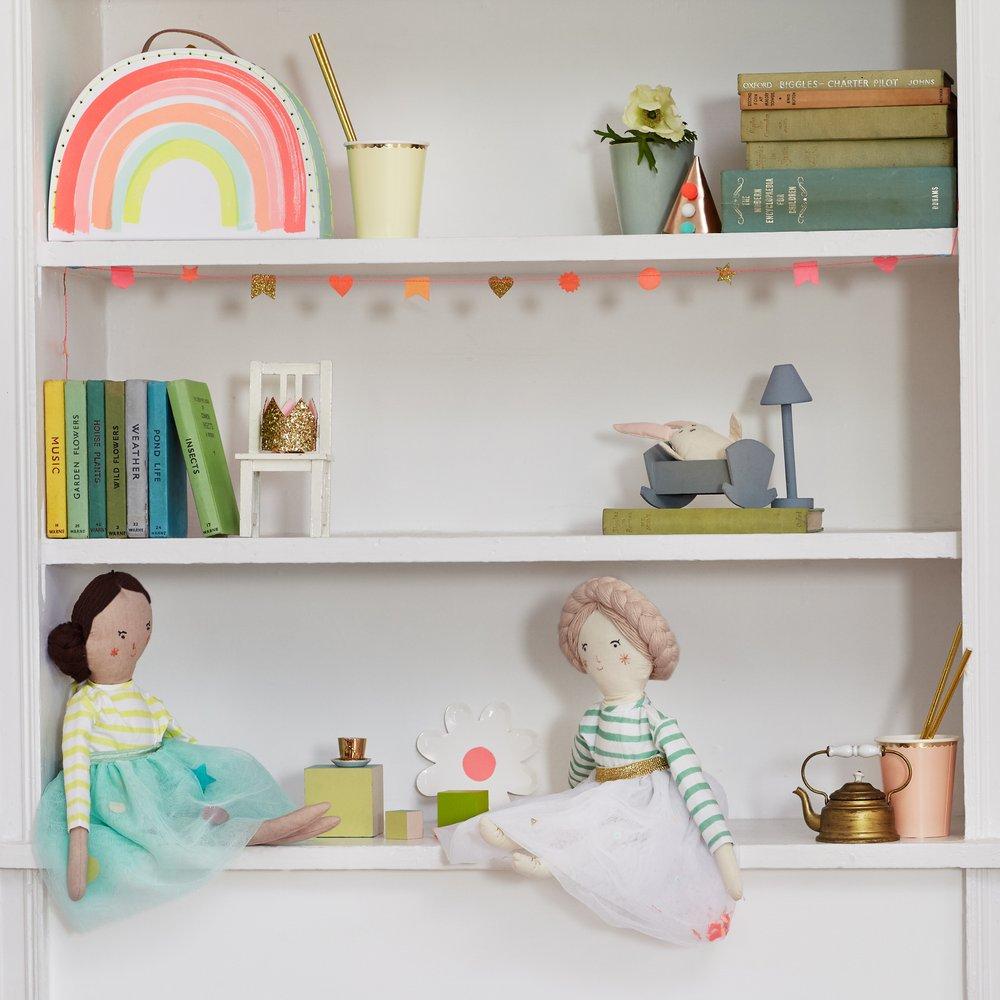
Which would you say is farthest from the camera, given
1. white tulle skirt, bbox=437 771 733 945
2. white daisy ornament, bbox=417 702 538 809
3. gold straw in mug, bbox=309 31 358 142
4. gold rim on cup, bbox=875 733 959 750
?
white daisy ornament, bbox=417 702 538 809

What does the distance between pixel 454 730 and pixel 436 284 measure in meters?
0.58

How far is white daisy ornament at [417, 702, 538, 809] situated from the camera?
5.70 ft

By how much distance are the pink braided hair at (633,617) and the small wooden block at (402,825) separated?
0.90ft

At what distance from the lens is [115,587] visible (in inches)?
60.7

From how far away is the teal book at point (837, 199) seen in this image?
1.54 meters

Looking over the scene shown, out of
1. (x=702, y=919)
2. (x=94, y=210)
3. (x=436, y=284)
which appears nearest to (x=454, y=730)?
(x=702, y=919)

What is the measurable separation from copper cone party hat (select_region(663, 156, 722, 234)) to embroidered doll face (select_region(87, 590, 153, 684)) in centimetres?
76

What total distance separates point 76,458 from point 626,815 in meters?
0.74

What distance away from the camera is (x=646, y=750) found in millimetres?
1524

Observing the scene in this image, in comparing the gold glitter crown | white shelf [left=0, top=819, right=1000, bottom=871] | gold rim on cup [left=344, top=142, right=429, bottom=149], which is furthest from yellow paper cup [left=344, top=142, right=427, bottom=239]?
white shelf [left=0, top=819, right=1000, bottom=871]

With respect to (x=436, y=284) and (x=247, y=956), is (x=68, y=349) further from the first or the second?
(x=247, y=956)

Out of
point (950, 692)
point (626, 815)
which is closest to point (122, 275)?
point (626, 815)

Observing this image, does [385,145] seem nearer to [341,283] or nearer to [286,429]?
[341,283]

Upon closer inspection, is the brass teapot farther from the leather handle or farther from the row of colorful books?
the leather handle
